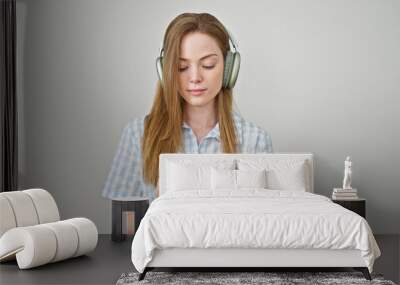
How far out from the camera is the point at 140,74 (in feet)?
23.9

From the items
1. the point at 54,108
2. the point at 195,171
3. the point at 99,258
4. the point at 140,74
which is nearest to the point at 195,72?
the point at 140,74

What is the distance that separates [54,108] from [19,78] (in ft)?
1.60

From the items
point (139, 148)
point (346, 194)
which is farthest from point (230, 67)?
point (346, 194)

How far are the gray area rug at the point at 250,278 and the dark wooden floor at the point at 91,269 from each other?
0.61 ft

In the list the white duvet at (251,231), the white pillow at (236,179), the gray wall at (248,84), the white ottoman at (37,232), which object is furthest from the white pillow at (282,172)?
the white ottoman at (37,232)

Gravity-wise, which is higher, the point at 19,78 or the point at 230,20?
the point at 230,20

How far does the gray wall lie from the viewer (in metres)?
7.22

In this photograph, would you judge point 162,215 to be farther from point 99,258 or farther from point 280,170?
point 280,170

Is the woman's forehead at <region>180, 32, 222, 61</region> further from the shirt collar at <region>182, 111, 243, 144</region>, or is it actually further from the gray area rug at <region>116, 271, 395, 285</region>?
the gray area rug at <region>116, 271, 395, 285</region>

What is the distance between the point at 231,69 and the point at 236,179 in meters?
1.31

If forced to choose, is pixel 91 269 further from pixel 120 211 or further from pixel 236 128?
pixel 236 128

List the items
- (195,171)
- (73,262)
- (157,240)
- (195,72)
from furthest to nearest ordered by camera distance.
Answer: (195,72), (195,171), (73,262), (157,240)

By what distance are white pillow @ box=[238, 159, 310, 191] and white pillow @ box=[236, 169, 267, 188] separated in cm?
13

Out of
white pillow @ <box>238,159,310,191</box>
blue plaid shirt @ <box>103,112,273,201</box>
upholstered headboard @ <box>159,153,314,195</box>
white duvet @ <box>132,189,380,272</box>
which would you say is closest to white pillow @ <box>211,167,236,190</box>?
white pillow @ <box>238,159,310,191</box>
